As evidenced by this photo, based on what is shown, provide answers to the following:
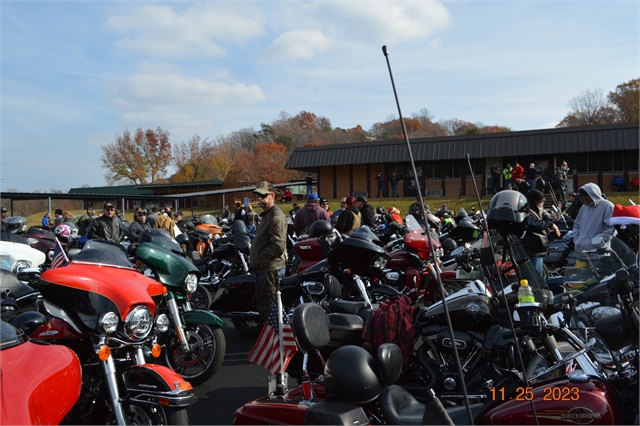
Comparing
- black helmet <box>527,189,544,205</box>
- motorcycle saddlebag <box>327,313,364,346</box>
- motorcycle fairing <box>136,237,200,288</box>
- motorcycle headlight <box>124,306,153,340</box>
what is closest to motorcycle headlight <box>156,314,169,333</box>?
motorcycle headlight <box>124,306,153,340</box>

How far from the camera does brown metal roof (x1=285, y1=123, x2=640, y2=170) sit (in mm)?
30188

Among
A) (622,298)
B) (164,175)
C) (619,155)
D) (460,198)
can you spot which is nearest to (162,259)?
(622,298)

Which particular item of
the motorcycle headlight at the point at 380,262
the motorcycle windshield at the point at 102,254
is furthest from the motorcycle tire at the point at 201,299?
the motorcycle windshield at the point at 102,254

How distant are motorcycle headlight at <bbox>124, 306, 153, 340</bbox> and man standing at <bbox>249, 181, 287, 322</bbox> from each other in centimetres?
263

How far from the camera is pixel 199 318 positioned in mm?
5410

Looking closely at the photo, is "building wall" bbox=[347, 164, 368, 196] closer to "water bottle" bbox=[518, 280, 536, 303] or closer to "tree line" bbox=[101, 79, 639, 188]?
"tree line" bbox=[101, 79, 639, 188]

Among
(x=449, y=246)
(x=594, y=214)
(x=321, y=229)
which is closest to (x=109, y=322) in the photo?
(x=321, y=229)

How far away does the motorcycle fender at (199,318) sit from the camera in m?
5.38

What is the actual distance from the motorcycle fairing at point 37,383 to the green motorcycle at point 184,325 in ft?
7.11

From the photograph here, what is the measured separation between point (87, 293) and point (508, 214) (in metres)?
3.20

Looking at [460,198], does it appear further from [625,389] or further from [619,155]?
[625,389]

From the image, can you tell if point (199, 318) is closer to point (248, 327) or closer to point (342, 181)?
point (248, 327)

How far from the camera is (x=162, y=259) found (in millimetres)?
5426

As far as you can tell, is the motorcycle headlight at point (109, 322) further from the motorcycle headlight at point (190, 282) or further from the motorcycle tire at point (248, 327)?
the motorcycle tire at point (248, 327)
